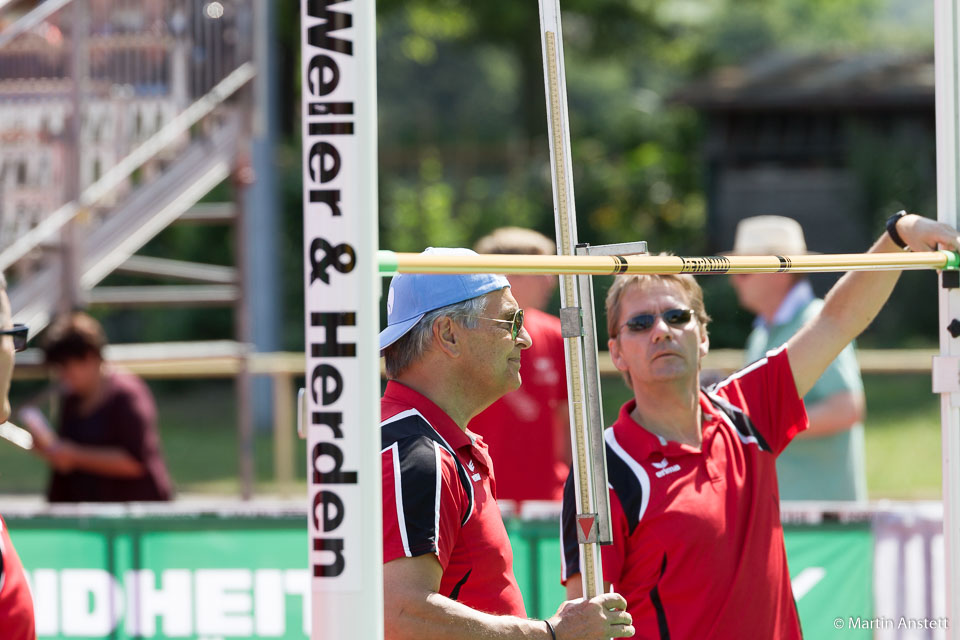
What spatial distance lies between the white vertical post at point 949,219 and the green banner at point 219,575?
2.34 meters

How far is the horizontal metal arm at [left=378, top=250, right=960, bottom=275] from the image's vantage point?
2.06m

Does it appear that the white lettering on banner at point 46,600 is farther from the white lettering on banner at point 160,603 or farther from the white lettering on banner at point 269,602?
the white lettering on banner at point 269,602

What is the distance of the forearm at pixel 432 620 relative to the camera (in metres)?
2.29

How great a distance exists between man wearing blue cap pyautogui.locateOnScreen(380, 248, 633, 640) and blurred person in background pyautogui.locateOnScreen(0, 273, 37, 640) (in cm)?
79

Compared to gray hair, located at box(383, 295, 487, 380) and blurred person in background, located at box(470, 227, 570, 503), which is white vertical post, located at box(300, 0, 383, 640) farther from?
blurred person in background, located at box(470, 227, 570, 503)

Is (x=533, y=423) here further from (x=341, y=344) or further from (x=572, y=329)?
(x=341, y=344)

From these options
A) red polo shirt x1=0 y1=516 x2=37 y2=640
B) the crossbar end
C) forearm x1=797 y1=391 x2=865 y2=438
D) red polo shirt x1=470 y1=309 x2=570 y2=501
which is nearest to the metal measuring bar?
the crossbar end

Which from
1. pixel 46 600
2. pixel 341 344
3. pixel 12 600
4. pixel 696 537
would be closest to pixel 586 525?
pixel 696 537

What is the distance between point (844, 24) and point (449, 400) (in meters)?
67.2

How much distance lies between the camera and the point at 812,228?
75.8ft

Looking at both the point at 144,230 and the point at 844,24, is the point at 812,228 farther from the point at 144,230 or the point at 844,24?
the point at 844,24

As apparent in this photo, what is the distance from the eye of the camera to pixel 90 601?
5055mm

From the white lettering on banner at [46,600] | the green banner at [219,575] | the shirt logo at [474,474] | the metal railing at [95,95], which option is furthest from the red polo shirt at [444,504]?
the metal railing at [95,95]

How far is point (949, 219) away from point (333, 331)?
59.7 inches
